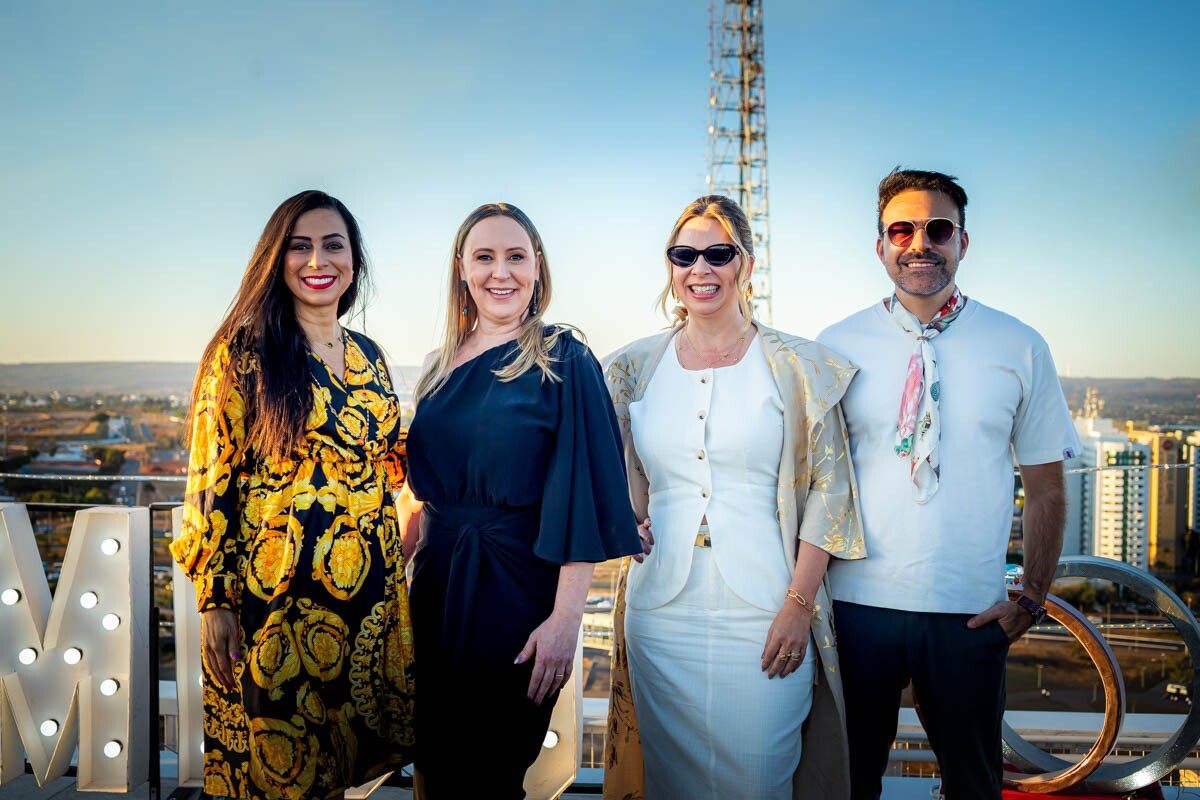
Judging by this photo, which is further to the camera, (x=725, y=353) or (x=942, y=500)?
(x=725, y=353)

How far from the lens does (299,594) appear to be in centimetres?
162

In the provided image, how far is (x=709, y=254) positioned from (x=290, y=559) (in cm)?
123

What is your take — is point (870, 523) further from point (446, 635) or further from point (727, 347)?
point (446, 635)

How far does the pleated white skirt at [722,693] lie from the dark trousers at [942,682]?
157mm

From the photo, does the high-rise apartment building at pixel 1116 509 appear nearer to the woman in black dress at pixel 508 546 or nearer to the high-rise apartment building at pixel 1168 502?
the high-rise apartment building at pixel 1168 502

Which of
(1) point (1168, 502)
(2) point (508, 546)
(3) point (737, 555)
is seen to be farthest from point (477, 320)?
(1) point (1168, 502)

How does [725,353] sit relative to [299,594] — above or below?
above

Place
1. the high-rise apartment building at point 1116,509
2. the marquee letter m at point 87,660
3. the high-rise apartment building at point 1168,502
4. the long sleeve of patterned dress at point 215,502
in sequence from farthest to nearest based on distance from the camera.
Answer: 1. the high-rise apartment building at point 1168,502
2. the high-rise apartment building at point 1116,509
3. the marquee letter m at point 87,660
4. the long sleeve of patterned dress at point 215,502

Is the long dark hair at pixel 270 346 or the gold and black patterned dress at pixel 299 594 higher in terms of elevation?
the long dark hair at pixel 270 346

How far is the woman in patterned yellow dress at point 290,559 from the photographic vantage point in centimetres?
159

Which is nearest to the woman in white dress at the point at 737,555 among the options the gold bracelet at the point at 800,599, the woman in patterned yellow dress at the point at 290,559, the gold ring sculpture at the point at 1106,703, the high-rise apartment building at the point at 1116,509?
the gold bracelet at the point at 800,599

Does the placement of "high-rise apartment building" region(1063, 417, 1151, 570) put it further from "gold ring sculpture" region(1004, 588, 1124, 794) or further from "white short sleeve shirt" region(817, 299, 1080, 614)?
"white short sleeve shirt" region(817, 299, 1080, 614)

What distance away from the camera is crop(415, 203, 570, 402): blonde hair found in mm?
1748

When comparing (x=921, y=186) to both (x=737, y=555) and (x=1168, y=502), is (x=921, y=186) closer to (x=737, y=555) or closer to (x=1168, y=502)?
(x=737, y=555)
